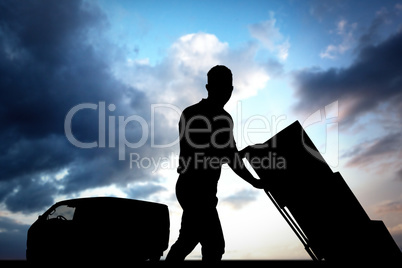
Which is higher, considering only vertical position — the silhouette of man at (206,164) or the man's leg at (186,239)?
the silhouette of man at (206,164)

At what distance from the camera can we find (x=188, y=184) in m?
2.48

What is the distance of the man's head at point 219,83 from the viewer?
107 inches

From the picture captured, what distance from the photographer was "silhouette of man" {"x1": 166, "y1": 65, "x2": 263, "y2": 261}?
7.89 ft

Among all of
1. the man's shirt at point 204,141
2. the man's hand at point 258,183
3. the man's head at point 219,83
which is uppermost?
the man's head at point 219,83

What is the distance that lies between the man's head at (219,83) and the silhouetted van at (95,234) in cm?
620

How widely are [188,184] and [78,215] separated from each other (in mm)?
6338

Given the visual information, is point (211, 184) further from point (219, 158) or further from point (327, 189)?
point (327, 189)

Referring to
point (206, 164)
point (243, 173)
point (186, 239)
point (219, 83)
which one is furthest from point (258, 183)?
point (219, 83)

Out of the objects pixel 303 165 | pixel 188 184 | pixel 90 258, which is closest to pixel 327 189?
pixel 303 165

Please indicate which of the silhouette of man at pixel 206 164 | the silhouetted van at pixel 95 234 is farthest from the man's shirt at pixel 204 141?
the silhouetted van at pixel 95 234

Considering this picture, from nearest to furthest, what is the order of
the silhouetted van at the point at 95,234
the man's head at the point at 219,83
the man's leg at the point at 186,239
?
the man's leg at the point at 186,239, the man's head at the point at 219,83, the silhouetted van at the point at 95,234

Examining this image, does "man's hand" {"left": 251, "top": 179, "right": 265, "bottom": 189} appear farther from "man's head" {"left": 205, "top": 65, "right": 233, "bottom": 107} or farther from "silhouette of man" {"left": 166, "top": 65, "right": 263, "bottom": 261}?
"man's head" {"left": 205, "top": 65, "right": 233, "bottom": 107}

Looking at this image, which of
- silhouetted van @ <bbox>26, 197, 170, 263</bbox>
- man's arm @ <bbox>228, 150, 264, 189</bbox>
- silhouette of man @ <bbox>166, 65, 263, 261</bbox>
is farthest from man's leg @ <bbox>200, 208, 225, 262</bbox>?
silhouetted van @ <bbox>26, 197, 170, 263</bbox>

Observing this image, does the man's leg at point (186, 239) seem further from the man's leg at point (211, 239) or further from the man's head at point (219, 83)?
the man's head at point (219, 83)
